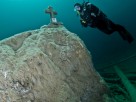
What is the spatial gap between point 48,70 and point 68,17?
93.0ft

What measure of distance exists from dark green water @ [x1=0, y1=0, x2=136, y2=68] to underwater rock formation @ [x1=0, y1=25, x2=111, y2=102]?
70.0 feet

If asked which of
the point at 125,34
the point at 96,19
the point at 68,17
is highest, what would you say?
the point at 68,17

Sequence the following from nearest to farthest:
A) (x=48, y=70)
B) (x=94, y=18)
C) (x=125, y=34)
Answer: (x=48, y=70)
(x=94, y=18)
(x=125, y=34)

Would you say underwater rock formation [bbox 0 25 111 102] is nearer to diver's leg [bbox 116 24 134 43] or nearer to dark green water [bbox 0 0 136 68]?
diver's leg [bbox 116 24 134 43]

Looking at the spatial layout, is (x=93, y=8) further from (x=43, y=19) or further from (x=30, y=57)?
(x=43, y=19)

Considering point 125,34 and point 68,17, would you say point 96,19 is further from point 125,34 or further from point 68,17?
point 68,17

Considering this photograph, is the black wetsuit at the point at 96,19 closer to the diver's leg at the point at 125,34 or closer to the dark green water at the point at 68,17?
the diver's leg at the point at 125,34

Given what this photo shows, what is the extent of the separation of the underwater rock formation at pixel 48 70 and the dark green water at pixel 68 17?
21.3m

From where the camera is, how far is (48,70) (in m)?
4.71

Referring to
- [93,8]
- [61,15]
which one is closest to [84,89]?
[93,8]

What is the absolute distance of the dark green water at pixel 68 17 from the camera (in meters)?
28.2

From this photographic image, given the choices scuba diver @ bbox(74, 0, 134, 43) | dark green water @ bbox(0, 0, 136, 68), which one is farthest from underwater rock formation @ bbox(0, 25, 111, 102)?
dark green water @ bbox(0, 0, 136, 68)

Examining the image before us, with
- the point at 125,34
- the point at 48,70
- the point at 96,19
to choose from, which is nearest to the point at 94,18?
the point at 96,19

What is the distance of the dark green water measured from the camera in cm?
2820
